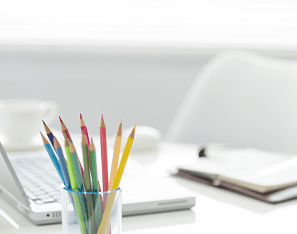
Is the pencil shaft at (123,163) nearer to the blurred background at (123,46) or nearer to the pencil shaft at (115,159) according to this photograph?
the pencil shaft at (115,159)

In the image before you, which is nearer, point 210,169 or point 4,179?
point 4,179

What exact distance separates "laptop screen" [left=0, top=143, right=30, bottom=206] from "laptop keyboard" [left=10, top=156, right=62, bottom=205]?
20 mm

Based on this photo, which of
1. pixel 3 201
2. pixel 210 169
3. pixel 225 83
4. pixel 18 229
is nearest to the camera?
pixel 18 229

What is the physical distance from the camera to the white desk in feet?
1.82

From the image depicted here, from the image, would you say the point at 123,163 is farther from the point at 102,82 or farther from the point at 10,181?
the point at 102,82

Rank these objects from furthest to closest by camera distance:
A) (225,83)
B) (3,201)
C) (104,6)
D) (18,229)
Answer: (104,6) < (225,83) < (3,201) < (18,229)

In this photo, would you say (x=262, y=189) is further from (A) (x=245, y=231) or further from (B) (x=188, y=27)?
(B) (x=188, y=27)

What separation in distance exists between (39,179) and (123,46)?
4.59 ft

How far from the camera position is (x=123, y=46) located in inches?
79.4

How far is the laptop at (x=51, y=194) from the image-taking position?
55cm

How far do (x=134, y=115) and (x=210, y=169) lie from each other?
52.0 inches

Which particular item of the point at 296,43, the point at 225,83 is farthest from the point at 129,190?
the point at 296,43

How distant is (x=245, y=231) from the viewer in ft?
1.85

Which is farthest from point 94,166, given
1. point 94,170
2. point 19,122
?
point 19,122
